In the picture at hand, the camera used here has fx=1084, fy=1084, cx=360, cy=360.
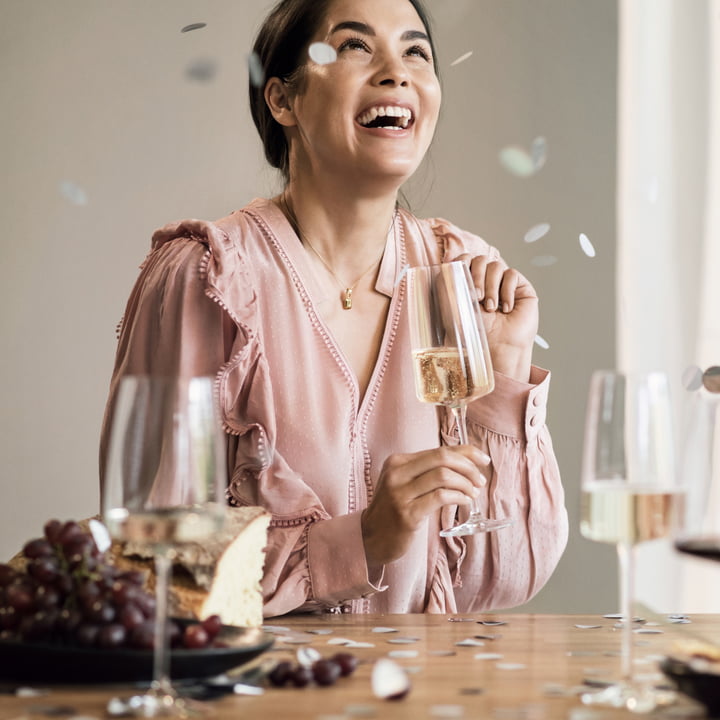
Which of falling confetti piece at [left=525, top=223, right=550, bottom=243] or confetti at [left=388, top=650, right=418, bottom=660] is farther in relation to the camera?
falling confetti piece at [left=525, top=223, right=550, bottom=243]

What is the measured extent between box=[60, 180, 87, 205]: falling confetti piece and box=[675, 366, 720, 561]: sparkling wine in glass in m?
2.91

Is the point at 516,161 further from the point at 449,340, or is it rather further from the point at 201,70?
the point at 449,340

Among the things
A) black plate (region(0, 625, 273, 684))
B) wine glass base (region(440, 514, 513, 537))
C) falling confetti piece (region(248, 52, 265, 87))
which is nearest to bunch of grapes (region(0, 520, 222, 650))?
black plate (region(0, 625, 273, 684))

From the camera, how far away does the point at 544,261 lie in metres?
3.61

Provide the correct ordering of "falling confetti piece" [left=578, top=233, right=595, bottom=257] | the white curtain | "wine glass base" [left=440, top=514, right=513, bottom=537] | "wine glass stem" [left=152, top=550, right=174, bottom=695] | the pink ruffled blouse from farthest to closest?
"falling confetti piece" [left=578, top=233, right=595, bottom=257] → the white curtain → the pink ruffled blouse → "wine glass base" [left=440, top=514, right=513, bottom=537] → "wine glass stem" [left=152, top=550, right=174, bottom=695]

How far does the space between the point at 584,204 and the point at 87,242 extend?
1.65m

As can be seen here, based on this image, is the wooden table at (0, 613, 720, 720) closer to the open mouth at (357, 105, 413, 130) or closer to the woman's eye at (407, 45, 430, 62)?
the open mouth at (357, 105, 413, 130)

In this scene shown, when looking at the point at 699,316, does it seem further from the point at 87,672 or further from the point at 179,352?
the point at 87,672

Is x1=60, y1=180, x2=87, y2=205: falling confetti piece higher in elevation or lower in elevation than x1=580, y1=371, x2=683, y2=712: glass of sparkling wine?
higher

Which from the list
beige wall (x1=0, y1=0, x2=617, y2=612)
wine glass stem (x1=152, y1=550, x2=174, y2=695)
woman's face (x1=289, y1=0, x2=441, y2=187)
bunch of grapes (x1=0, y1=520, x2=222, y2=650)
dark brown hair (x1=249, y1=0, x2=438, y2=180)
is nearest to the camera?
wine glass stem (x1=152, y1=550, x2=174, y2=695)

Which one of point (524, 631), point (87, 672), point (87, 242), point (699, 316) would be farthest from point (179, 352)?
point (87, 242)

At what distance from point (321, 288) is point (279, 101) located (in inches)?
16.1

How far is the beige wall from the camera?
357 cm

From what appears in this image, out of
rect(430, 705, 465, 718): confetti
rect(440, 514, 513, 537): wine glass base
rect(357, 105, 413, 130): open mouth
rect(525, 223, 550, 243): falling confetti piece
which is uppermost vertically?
rect(525, 223, 550, 243): falling confetti piece
